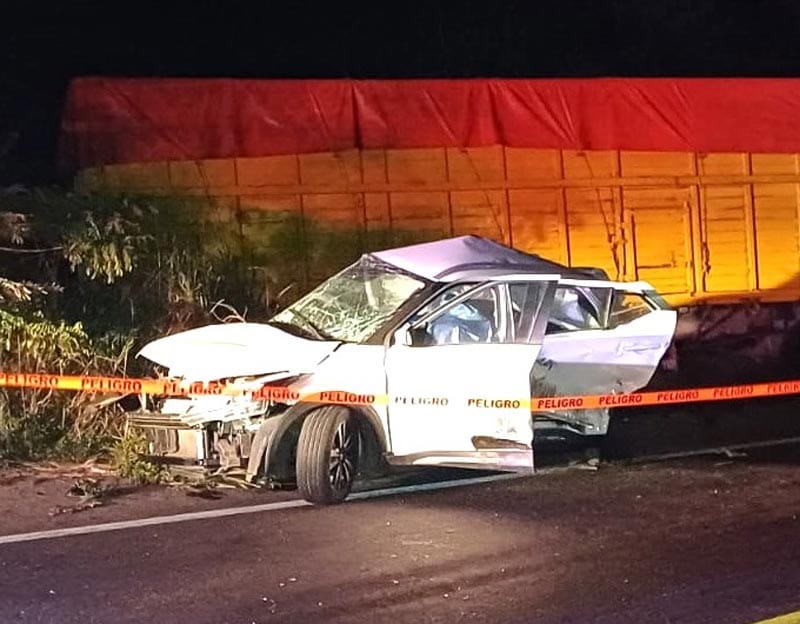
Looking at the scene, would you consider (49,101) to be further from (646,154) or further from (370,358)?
(370,358)

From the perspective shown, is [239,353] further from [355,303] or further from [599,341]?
[599,341]

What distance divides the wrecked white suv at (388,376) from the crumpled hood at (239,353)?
0.03 ft

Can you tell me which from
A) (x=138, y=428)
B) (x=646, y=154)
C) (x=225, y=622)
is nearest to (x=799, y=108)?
(x=646, y=154)

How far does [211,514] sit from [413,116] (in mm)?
5812

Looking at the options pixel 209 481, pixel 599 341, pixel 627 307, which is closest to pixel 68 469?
pixel 209 481

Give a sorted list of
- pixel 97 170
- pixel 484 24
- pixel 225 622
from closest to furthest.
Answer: pixel 225 622 → pixel 97 170 → pixel 484 24

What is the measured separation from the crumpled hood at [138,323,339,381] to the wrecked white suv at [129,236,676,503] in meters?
0.01

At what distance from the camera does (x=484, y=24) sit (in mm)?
21984

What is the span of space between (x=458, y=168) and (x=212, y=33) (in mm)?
6799

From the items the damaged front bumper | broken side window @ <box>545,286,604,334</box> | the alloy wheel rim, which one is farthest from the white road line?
broken side window @ <box>545,286,604,334</box>

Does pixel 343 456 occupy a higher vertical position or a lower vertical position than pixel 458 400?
lower

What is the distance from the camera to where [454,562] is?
292 inches

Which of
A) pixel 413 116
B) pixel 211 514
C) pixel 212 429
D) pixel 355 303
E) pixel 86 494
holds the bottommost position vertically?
pixel 211 514

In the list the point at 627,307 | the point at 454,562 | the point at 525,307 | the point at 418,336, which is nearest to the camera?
the point at 454,562
